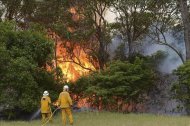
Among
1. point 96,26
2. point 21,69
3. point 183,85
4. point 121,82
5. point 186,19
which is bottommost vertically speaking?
point 183,85

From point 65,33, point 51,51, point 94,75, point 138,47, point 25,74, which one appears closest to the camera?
point 25,74

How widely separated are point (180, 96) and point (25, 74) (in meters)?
10.3

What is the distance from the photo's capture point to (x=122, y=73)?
1166 inches

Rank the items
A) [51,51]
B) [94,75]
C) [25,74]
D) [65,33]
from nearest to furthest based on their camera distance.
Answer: [25,74] < [51,51] < [94,75] < [65,33]

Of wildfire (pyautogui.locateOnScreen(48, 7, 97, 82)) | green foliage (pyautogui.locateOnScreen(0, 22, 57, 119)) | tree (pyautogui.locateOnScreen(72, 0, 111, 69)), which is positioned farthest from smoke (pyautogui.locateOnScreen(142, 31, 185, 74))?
green foliage (pyautogui.locateOnScreen(0, 22, 57, 119))

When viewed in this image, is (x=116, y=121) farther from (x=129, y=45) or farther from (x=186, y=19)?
(x=129, y=45)

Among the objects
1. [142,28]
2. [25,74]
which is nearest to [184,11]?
[142,28]

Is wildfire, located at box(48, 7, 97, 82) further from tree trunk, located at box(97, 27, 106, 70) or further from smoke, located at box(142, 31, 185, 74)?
smoke, located at box(142, 31, 185, 74)

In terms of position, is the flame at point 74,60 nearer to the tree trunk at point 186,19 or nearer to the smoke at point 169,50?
the smoke at point 169,50

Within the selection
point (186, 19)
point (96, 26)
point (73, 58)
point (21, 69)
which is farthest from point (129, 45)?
point (21, 69)

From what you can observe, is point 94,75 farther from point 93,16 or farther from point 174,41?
point 174,41

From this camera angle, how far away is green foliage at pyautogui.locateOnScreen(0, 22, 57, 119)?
2634cm

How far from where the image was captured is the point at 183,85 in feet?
96.4

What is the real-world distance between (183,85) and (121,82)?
4.12 meters
